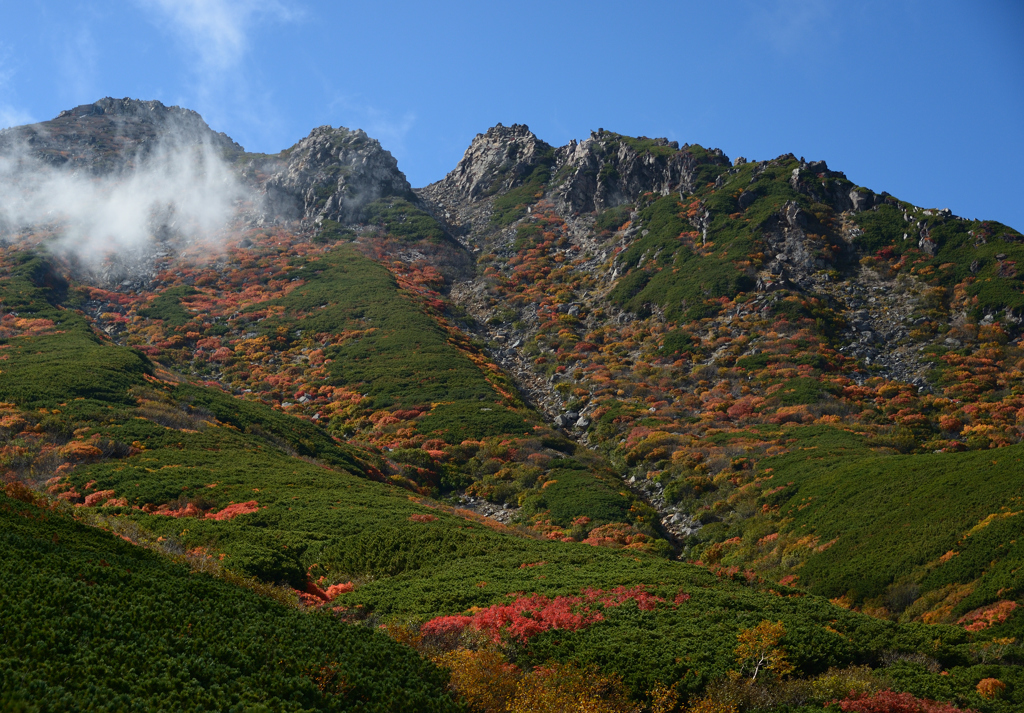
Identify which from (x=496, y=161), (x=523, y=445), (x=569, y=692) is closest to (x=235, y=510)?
(x=569, y=692)

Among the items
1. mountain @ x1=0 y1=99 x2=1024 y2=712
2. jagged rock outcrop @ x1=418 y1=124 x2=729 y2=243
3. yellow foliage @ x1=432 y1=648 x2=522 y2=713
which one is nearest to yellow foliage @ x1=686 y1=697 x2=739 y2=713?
mountain @ x1=0 y1=99 x2=1024 y2=712

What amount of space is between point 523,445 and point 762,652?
3323cm

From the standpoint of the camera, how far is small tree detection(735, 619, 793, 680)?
1412cm

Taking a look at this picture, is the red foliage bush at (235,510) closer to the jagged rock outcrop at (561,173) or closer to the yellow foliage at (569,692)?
the yellow foliage at (569,692)

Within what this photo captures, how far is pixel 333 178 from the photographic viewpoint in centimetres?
11769

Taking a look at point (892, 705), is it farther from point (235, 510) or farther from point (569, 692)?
point (235, 510)

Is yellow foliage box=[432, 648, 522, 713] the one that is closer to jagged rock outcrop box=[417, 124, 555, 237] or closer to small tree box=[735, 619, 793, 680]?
small tree box=[735, 619, 793, 680]

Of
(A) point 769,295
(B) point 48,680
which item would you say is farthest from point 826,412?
(B) point 48,680

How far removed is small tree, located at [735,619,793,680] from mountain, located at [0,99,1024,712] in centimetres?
8

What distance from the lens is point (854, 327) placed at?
61.5 m

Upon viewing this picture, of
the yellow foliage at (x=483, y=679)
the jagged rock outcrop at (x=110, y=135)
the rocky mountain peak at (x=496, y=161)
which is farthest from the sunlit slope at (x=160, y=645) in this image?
the jagged rock outcrop at (x=110, y=135)

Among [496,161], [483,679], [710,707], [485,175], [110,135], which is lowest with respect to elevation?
[483,679]

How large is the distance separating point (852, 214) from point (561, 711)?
84.3m

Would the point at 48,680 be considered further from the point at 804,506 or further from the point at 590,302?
the point at 590,302
